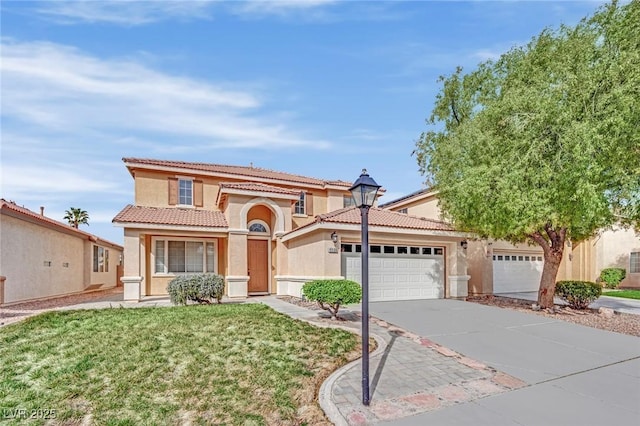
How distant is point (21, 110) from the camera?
31.2 ft

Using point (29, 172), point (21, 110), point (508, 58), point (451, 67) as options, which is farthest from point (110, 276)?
point (508, 58)

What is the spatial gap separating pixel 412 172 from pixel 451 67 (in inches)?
211

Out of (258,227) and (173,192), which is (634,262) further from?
(173,192)

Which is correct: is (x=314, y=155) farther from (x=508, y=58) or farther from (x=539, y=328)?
(x=539, y=328)

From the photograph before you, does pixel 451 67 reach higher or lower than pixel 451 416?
higher

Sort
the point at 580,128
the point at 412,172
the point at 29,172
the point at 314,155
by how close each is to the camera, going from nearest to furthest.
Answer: the point at 580,128, the point at 29,172, the point at 314,155, the point at 412,172

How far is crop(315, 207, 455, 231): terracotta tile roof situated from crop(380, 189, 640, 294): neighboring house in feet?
7.03

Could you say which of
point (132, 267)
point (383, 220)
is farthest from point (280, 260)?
point (132, 267)

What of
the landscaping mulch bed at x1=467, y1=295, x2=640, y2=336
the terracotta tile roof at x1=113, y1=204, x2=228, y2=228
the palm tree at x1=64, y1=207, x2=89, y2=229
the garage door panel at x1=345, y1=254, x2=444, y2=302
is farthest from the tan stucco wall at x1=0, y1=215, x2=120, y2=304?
the landscaping mulch bed at x1=467, y1=295, x2=640, y2=336

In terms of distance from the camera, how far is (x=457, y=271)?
15195 mm

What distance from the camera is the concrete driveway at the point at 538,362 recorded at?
461cm

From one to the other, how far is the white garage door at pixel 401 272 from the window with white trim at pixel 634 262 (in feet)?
51.4

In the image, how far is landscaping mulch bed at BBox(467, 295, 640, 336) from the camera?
1013 cm

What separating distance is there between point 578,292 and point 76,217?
3941cm
